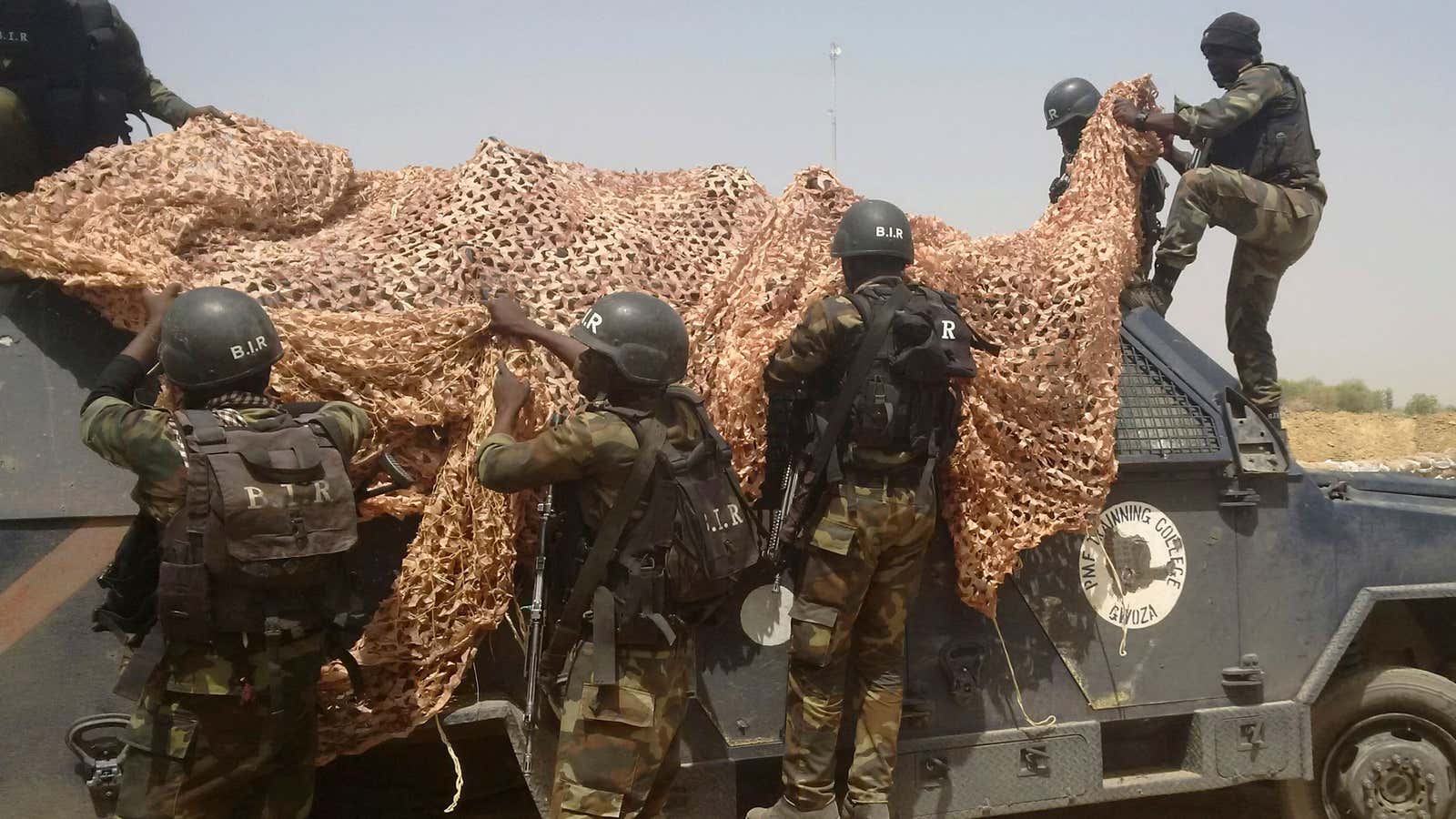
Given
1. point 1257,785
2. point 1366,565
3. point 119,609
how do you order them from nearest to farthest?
point 119,609
point 1366,565
point 1257,785

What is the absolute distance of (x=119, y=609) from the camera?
9.09ft

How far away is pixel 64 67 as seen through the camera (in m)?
4.05

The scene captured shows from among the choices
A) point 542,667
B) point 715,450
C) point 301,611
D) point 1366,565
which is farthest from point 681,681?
point 1366,565

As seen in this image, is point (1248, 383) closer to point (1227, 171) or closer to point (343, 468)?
point (1227, 171)

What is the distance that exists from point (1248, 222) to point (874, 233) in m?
2.13

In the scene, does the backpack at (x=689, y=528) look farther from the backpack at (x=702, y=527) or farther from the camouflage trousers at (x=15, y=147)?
the camouflage trousers at (x=15, y=147)

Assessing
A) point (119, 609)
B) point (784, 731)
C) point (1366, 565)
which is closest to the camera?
point (119, 609)

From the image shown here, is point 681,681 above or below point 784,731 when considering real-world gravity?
above

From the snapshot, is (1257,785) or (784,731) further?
(1257,785)

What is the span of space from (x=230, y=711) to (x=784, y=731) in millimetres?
1589

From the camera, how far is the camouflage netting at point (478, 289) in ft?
10.5

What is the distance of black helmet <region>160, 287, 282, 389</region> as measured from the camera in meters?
2.79

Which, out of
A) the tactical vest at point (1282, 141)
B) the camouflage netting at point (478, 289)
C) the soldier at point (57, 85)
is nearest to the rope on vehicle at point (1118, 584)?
the camouflage netting at point (478, 289)

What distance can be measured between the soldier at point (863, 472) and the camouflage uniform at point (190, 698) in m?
1.42
